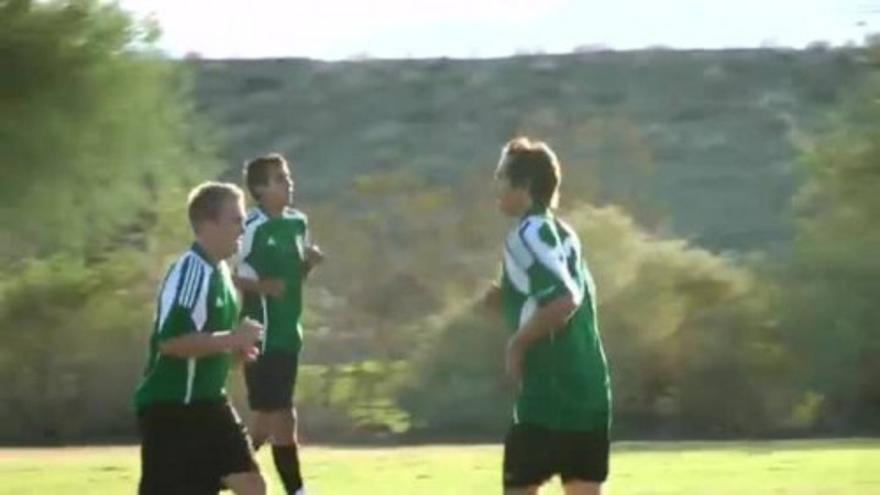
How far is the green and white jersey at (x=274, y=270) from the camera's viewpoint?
15719mm

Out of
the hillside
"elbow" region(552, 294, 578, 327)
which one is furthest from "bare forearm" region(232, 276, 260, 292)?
the hillside

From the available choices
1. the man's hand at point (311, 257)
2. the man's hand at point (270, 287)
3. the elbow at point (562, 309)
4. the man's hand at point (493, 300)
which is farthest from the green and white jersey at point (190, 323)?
the man's hand at point (311, 257)

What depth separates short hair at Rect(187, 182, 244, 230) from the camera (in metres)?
11.7

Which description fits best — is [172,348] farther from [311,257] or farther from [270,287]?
[311,257]

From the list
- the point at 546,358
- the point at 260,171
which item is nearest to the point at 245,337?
the point at 546,358

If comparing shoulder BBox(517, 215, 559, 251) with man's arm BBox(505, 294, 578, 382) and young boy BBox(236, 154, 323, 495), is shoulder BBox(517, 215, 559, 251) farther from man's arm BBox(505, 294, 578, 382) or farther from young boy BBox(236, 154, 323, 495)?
young boy BBox(236, 154, 323, 495)

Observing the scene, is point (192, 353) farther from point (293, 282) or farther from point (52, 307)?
point (52, 307)

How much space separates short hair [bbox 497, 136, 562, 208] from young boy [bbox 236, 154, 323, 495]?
170 inches

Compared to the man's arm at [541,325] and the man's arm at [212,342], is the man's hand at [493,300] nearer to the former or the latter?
the man's arm at [541,325]

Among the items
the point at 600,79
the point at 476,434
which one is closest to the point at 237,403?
the point at 476,434

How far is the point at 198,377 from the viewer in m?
11.8

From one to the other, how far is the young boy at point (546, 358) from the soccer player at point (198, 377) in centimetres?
115

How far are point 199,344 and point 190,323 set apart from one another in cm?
12

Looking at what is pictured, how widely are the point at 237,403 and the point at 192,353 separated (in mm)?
16452
